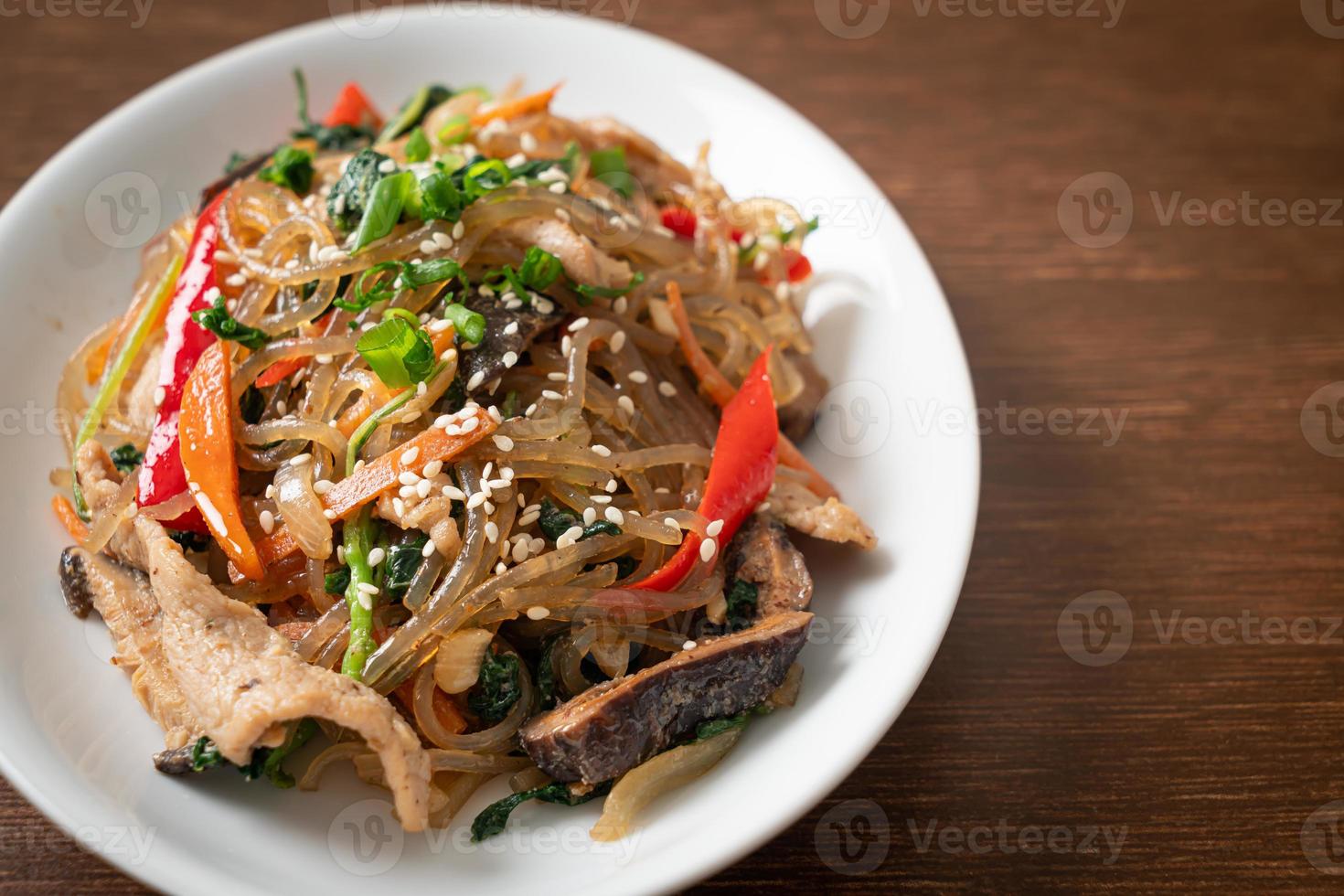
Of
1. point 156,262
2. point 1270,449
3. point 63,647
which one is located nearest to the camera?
point 63,647

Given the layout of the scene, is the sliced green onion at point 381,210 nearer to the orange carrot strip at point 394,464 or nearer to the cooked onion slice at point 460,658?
the orange carrot strip at point 394,464

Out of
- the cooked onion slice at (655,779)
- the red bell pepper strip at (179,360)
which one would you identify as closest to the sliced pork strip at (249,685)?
the red bell pepper strip at (179,360)

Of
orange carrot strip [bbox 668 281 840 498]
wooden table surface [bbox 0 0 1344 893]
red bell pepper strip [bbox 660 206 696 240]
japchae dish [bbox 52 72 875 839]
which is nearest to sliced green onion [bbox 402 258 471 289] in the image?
japchae dish [bbox 52 72 875 839]

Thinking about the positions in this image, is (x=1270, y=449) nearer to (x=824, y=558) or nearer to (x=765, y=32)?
(x=824, y=558)

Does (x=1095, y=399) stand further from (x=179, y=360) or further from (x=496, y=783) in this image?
(x=179, y=360)

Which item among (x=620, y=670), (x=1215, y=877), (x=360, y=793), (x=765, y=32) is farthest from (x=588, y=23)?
(x=1215, y=877)

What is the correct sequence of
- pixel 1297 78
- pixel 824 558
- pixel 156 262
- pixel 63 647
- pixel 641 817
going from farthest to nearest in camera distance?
pixel 1297 78, pixel 156 262, pixel 824 558, pixel 63 647, pixel 641 817
